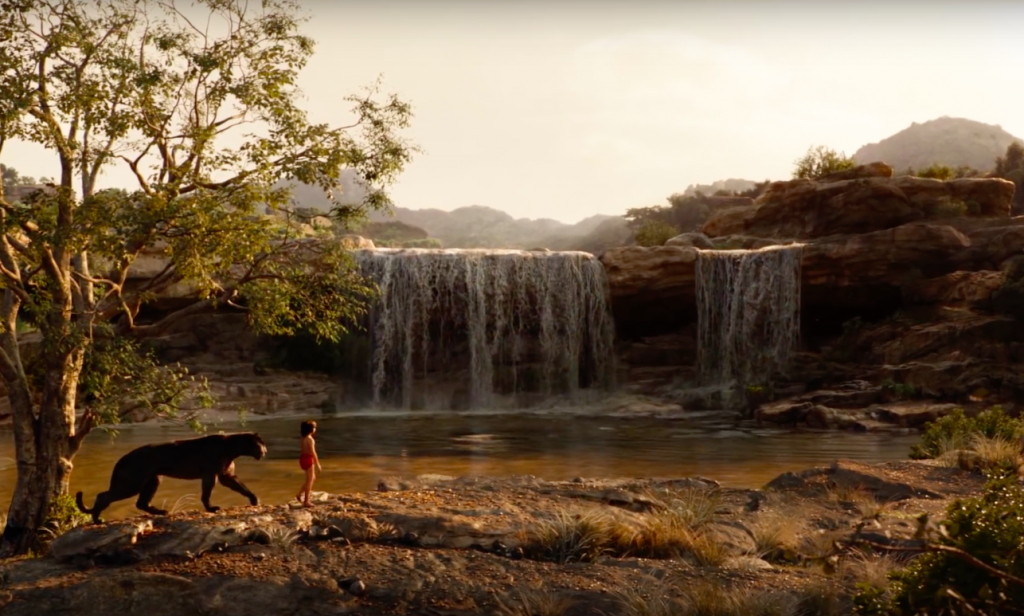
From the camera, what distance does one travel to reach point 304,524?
8.38 meters

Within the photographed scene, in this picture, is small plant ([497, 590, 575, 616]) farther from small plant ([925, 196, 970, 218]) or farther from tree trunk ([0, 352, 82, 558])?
small plant ([925, 196, 970, 218])

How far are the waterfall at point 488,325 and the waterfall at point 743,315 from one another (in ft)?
11.5

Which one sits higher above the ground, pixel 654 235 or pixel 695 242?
pixel 654 235

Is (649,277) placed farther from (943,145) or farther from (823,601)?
(943,145)

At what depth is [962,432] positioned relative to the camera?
15234 mm

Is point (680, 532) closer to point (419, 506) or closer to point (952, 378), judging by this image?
point (419, 506)

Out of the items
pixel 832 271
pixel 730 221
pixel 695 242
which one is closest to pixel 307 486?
pixel 832 271

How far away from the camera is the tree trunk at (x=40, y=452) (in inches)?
390

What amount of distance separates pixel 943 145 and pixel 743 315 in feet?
388

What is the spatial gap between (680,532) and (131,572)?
4.54 meters

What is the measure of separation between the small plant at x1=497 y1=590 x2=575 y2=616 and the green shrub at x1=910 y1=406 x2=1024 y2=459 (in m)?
9.85

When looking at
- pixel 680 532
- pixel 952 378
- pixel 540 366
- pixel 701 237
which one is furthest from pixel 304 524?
pixel 701 237

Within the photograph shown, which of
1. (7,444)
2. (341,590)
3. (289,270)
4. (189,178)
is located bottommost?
(7,444)

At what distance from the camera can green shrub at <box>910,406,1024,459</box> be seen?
1465cm
